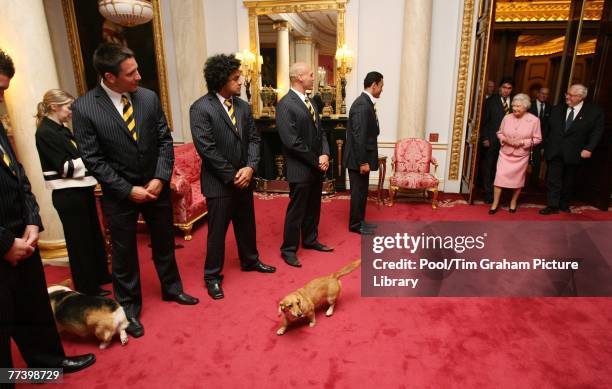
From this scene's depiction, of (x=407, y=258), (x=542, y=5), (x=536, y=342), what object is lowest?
(x=536, y=342)

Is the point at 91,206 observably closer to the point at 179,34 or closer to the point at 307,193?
the point at 307,193

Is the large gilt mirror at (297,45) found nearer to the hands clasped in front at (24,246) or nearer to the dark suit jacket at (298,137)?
the dark suit jacket at (298,137)

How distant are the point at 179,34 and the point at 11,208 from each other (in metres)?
5.07

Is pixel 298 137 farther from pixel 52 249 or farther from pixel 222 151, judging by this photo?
pixel 52 249

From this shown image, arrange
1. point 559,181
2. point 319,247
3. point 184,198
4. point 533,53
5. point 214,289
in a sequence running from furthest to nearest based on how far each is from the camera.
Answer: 1. point 533,53
2. point 559,181
3. point 184,198
4. point 319,247
5. point 214,289

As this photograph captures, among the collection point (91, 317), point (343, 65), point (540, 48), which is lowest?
point (91, 317)

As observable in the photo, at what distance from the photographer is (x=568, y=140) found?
4867 mm

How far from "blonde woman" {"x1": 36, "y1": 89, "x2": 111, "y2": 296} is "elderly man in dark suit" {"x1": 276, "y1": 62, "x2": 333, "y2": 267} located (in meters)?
1.55

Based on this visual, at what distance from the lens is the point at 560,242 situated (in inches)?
148

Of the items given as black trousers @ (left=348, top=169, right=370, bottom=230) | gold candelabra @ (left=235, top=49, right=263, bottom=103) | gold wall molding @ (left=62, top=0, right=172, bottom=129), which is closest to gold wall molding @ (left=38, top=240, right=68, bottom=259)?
black trousers @ (left=348, top=169, right=370, bottom=230)

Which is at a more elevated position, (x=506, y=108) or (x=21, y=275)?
(x=506, y=108)

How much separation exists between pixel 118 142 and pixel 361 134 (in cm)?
237

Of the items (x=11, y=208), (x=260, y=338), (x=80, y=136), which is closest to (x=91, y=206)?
(x=80, y=136)

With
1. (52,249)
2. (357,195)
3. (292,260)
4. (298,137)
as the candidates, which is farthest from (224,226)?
(52,249)
